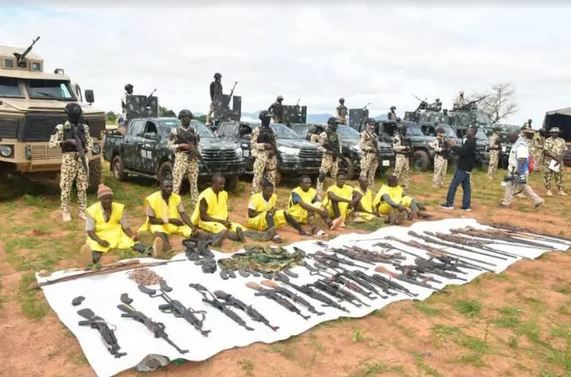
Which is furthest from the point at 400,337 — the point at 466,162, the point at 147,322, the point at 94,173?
the point at 94,173

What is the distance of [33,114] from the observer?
353 inches

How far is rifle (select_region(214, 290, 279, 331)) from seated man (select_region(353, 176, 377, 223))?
14.6ft

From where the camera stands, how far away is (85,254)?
6.02m

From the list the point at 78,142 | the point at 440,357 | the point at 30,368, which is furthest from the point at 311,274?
the point at 78,142

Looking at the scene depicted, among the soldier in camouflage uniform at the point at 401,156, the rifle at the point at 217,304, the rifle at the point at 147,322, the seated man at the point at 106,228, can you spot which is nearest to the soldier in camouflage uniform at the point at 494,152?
the soldier in camouflage uniform at the point at 401,156

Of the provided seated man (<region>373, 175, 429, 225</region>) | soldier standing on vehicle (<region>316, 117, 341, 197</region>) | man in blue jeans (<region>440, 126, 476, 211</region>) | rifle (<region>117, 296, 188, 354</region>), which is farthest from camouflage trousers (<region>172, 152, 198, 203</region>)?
man in blue jeans (<region>440, 126, 476, 211</region>)

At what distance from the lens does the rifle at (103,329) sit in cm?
402

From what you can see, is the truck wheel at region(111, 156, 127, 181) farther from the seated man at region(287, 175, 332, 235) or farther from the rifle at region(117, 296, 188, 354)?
the rifle at region(117, 296, 188, 354)

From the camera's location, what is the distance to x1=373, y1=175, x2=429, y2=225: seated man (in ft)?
30.2

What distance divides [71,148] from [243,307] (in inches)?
196

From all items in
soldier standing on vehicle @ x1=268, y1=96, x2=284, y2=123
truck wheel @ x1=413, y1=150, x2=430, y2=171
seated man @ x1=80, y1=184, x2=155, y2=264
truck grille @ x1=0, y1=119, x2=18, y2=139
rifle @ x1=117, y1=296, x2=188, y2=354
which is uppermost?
soldier standing on vehicle @ x1=268, y1=96, x2=284, y2=123

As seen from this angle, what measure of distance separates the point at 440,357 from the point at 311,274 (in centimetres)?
211

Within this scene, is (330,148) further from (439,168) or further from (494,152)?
(494,152)

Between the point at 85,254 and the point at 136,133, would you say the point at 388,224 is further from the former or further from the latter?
the point at 136,133
